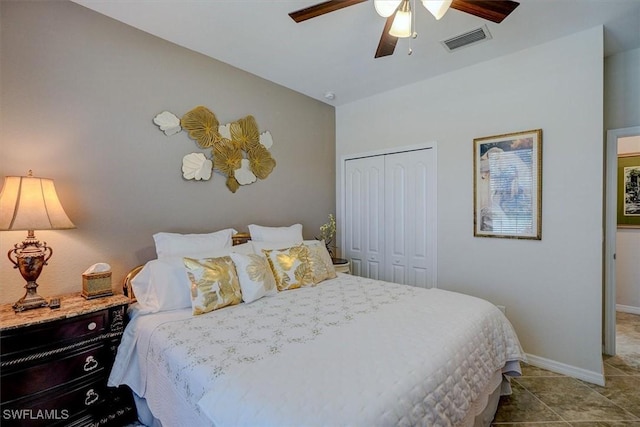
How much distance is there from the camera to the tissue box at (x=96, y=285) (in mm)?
1932

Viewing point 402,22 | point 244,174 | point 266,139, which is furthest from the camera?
point 266,139

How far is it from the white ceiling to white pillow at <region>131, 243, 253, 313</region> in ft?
6.00

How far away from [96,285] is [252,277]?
100cm

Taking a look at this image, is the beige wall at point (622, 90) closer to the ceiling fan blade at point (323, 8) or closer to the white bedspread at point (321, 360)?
the white bedspread at point (321, 360)

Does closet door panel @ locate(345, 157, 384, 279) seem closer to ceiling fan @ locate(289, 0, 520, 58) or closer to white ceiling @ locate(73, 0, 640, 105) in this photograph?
white ceiling @ locate(73, 0, 640, 105)

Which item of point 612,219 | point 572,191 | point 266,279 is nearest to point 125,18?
point 266,279

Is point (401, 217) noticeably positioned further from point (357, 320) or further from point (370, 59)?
point (357, 320)

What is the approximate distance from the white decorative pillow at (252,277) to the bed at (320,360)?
0.03 metres

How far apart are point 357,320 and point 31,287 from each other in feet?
6.38

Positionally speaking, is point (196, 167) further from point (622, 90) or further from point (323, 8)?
point (622, 90)

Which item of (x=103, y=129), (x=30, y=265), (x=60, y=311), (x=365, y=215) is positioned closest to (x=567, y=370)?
(x=365, y=215)

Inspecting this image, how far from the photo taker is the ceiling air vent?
2.40 meters

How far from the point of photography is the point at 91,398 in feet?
5.80

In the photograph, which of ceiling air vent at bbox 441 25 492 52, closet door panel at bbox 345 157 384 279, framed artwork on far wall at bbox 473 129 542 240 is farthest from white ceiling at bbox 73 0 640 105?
closet door panel at bbox 345 157 384 279
